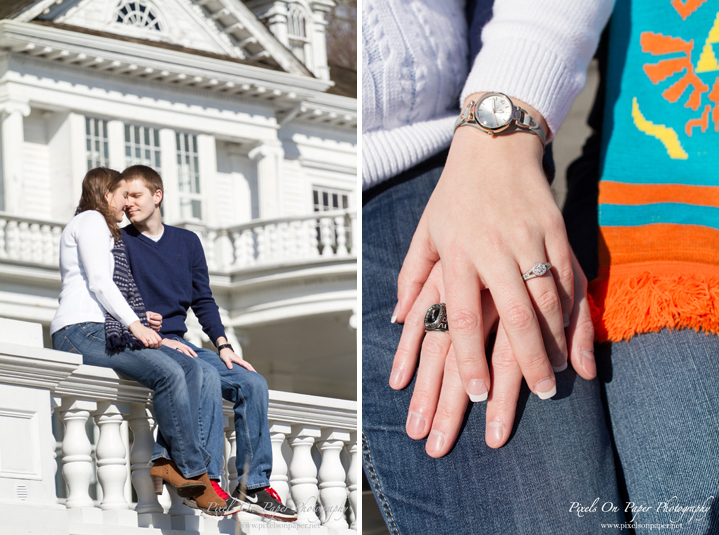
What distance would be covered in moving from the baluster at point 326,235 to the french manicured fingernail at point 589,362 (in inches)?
39.4

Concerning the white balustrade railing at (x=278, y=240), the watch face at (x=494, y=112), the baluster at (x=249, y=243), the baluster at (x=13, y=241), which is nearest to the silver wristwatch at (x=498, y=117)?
the watch face at (x=494, y=112)

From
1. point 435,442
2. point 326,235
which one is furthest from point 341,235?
point 435,442

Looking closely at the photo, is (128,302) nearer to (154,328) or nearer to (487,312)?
(154,328)

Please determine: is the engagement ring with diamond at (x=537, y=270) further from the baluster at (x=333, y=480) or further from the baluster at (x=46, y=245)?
the baluster at (x=46, y=245)

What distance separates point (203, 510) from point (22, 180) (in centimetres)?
91

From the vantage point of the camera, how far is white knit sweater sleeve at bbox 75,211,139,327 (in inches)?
56.0

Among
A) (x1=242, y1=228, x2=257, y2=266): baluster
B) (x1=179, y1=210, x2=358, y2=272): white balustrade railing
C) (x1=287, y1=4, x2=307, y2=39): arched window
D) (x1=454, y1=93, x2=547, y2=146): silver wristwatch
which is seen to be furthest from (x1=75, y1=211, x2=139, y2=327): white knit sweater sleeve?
(x1=454, y1=93, x2=547, y2=146): silver wristwatch

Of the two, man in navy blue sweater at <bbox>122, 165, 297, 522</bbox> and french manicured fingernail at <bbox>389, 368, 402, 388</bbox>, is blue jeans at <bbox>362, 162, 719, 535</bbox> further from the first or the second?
man in navy blue sweater at <bbox>122, 165, 297, 522</bbox>

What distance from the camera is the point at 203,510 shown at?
140 cm

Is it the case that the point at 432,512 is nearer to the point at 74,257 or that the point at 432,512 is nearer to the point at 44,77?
the point at 74,257

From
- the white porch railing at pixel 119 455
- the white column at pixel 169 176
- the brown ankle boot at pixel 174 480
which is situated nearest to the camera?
the white porch railing at pixel 119 455

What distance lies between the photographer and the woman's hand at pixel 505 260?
74 centimetres

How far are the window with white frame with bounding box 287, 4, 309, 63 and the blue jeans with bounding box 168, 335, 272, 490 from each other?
0.84m

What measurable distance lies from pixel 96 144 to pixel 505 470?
4.24 ft
